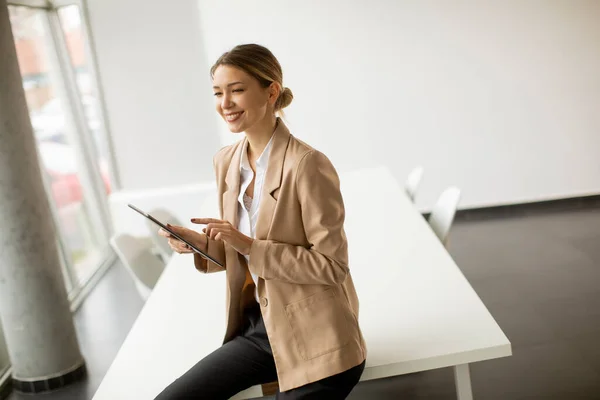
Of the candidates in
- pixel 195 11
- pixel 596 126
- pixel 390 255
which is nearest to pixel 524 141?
pixel 596 126

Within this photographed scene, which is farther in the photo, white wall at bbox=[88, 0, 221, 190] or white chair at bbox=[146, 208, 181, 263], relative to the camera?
white wall at bbox=[88, 0, 221, 190]

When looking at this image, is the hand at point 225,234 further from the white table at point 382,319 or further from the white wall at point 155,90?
the white wall at point 155,90

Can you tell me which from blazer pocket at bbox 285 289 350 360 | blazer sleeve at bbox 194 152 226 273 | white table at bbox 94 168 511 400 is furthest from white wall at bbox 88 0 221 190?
blazer pocket at bbox 285 289 350 360

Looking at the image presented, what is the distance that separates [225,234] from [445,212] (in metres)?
2.29

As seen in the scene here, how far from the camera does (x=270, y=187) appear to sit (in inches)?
78.4

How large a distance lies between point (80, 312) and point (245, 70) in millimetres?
4187

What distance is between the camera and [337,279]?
197 cm

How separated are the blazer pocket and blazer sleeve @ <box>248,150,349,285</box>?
0.27 feet

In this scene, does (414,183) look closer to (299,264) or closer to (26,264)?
(26,264)

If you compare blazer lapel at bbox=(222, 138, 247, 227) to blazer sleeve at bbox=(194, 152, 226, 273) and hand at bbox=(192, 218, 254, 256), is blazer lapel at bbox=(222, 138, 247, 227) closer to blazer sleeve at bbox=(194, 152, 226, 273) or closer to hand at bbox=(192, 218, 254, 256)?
blazer sleeve at bbox=(194, 152, 226, 273)

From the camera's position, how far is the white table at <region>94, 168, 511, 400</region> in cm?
230

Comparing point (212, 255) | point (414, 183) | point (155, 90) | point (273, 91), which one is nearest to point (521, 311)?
point (414, 183)

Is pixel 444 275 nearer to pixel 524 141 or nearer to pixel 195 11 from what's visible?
pixel 524 141

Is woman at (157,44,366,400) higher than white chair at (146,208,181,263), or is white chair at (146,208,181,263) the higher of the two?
woman at (157,44,366,400)
